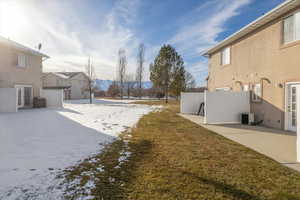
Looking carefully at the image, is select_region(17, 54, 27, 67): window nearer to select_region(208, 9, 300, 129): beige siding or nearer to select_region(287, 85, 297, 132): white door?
select_region(208, 9, 300, 129): beige siding

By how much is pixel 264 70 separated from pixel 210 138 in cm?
532

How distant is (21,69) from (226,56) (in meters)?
17.2

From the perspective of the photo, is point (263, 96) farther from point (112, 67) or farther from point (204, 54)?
point (112, 67)

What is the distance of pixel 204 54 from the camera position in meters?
14.5

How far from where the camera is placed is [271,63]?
779 centimetres

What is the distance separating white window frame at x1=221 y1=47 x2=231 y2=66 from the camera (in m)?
11.5

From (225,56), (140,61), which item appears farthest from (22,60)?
(140,61)

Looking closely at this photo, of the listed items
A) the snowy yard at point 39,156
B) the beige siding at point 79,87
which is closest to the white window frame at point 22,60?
the snowy yard at point 39,156

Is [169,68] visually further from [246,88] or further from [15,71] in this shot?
[15,71]

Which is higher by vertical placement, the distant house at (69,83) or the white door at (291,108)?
the distant house at (69,83)

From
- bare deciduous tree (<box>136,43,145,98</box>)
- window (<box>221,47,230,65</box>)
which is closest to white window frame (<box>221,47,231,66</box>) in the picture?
window (<box>221,47,230,65</box>)

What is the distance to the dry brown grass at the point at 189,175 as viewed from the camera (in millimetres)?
2488

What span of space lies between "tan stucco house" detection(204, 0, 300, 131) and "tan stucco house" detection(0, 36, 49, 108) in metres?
16.7

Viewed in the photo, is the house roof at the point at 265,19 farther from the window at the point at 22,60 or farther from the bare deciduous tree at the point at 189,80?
the bare deciduous tree at the point at 189,80
